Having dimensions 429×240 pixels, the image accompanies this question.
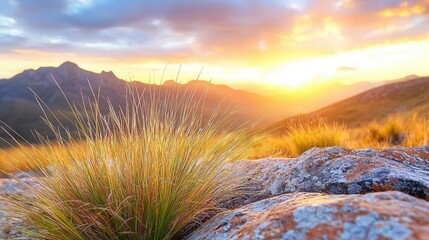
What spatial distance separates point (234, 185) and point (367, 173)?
100 centimetres

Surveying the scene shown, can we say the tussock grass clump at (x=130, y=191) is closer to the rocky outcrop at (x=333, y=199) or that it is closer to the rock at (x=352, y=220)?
the rocky outcrop at (x=333, y=199)

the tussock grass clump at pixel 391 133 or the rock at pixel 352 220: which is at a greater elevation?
the rock at pixel 352 220

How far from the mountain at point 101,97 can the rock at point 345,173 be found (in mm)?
675

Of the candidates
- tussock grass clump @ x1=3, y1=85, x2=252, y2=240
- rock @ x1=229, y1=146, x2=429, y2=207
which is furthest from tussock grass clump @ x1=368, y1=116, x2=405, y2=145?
tussock grass clump @ x1=3, y1=85, x2=252, y2=240

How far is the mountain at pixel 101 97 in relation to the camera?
3424 millimetres

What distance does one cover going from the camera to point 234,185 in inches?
111

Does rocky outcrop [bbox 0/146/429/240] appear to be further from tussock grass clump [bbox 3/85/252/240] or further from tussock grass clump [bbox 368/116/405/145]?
tussock grass clump [bbox 368/116/405/145]

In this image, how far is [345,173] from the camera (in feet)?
7.69

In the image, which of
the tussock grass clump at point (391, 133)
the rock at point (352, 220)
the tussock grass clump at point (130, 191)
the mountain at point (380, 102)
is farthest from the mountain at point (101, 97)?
the mountain at point (380, 102)

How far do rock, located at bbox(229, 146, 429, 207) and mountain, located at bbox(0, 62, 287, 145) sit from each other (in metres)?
0.67

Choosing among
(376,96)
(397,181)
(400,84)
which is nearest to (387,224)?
(397,181)

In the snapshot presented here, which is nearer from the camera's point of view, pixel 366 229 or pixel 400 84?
pixel 366 229

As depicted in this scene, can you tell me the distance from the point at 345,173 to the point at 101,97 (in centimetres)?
192

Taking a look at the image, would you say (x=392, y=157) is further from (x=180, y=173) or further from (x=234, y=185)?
(x=180, y=173)
